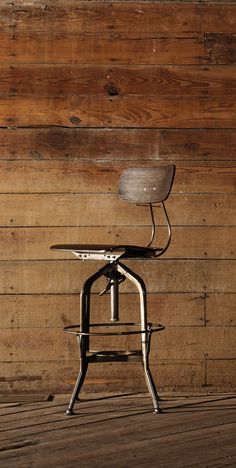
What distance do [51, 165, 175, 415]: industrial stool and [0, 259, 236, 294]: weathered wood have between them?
29 centimetres

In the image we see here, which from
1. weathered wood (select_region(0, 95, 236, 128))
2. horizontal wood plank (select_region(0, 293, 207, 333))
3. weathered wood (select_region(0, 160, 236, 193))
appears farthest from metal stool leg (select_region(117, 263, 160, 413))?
weathered wood (select_region(0, 95, 236, 128))

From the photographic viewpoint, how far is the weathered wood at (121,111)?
3809 millimetres

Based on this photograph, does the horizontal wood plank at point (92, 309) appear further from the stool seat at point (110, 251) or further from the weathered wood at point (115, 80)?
the weathered wood at point (115, 80)

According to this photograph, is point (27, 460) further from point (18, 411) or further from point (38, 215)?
point (38, 215)

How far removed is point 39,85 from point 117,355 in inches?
50.2

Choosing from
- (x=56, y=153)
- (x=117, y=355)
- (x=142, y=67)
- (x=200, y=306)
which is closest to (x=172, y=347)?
(x=200, y=306)

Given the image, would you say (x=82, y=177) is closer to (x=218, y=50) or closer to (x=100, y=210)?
(x=100, y=210)

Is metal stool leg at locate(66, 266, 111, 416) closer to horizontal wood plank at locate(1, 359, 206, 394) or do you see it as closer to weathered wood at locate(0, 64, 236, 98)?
horizontal wood plank at locate(1, 359, 206, 394)

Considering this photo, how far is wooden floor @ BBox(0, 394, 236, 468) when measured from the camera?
8.43 feet

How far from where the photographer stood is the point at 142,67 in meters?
3.83

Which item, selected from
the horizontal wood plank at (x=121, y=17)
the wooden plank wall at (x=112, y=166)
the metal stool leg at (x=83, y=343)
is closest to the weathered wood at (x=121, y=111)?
the wooden plank wall at (x=112, y=166)

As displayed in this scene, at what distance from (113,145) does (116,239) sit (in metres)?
0.41

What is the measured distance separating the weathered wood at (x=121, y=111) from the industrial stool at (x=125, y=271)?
0.38 m

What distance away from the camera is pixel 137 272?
379 centimetres
